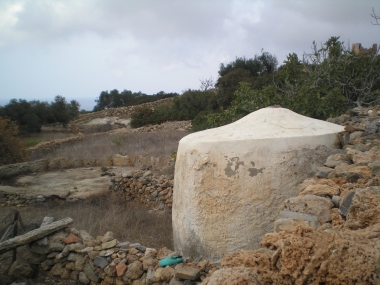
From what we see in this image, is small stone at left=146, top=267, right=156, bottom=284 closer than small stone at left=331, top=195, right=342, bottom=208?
No

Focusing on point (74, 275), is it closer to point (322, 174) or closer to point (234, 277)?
point (322, 174)

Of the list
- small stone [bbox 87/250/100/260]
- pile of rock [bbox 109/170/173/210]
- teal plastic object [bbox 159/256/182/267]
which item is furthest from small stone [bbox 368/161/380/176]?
pile of rock [bbox 109/170/173/210]

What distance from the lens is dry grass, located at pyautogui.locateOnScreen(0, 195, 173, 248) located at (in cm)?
587

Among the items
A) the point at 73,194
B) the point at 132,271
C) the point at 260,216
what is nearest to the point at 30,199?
the point at 73,194

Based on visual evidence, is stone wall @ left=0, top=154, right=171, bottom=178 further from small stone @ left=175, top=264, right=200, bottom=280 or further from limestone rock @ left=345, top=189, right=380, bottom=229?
limestone rock @ left=345, top=189, right=380, bottom=229

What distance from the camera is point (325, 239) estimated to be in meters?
1.75

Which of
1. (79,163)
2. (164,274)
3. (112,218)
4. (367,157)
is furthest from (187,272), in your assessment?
(79,163)

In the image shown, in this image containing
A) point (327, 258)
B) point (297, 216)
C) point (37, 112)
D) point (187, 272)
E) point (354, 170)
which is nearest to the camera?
point (327, 258)

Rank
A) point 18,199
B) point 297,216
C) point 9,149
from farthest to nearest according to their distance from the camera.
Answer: point 9,149, point 18,199, point 297,216

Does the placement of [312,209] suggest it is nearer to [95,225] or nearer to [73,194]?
[95,225]

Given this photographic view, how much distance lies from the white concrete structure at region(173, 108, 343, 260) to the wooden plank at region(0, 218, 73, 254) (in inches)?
86.0

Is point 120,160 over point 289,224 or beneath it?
beneath

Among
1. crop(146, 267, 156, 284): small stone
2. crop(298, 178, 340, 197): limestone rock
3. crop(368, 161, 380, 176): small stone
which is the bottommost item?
crop(146, 267, 156, 284): small stone

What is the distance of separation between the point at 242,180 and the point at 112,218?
12.9 feet
